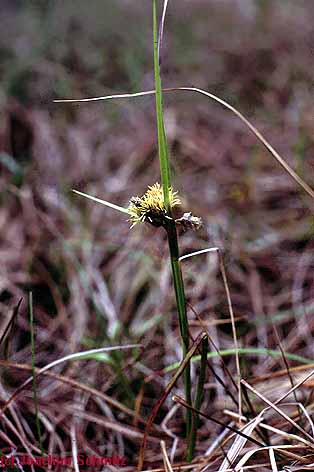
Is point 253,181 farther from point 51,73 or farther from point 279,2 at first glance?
point 279,2

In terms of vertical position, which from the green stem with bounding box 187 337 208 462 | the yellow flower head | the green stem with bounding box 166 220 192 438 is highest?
the yellow flower head

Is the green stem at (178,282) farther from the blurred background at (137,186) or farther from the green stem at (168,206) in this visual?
the blurred background at (137,186)

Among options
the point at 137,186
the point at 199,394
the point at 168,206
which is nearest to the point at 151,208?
the point at 168,206

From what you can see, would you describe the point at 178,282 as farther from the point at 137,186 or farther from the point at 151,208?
the point at 137,186

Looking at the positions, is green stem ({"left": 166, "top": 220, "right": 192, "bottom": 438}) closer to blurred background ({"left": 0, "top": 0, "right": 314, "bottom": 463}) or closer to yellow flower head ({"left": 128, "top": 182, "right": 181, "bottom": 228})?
yellow flower head ({"left": 128, "top": 182, "right": 181, "bottom": 228})

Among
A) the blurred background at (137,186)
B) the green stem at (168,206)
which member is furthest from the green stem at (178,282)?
the blurred background at (137,186)

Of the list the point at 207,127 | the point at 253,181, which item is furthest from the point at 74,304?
the point at 207,127

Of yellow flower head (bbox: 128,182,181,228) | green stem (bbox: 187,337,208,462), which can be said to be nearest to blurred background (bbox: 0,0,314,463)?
green stem (bbox: 187,337,208,462)

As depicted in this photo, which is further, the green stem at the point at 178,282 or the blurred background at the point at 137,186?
the blurred background at the point at 137,186

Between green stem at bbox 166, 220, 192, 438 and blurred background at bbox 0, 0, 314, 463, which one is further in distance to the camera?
blurred background at bbox 0, 0, 314, 463
